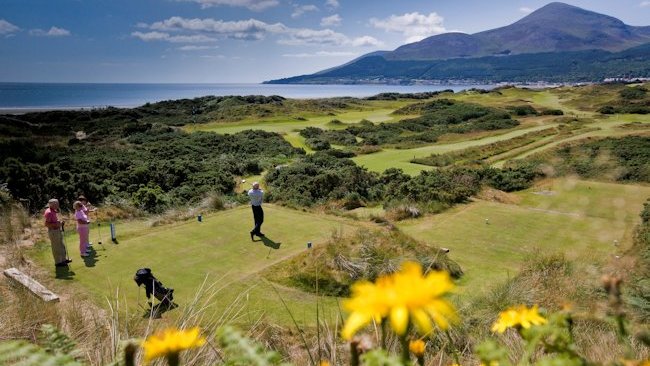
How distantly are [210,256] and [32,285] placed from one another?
3167 millimetres

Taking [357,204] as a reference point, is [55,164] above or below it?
above

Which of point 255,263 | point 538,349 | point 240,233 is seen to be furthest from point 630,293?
point 240,233

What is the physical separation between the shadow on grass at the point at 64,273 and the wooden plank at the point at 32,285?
781 mm

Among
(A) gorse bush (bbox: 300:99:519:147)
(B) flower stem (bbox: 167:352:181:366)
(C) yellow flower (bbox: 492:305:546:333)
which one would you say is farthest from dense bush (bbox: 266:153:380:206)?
(A) gorse bush (bbox: 300:99:519:147)

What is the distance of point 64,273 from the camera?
29.2 feet

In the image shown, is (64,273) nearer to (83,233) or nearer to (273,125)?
(83,233)

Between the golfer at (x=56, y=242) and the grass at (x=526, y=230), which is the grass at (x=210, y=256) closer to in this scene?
the golfer at (x=56, y=242)

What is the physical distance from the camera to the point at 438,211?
15648mm

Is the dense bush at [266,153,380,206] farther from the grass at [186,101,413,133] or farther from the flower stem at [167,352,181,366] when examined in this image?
the grass at [186,101,413,133]

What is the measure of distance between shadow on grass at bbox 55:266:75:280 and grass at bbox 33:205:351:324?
0.28 ft

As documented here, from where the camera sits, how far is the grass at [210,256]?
789 cm

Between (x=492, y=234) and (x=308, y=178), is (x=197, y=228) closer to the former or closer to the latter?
(x=492, y=234)

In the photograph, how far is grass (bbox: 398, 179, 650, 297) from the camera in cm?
1078

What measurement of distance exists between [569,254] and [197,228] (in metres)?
9.01
